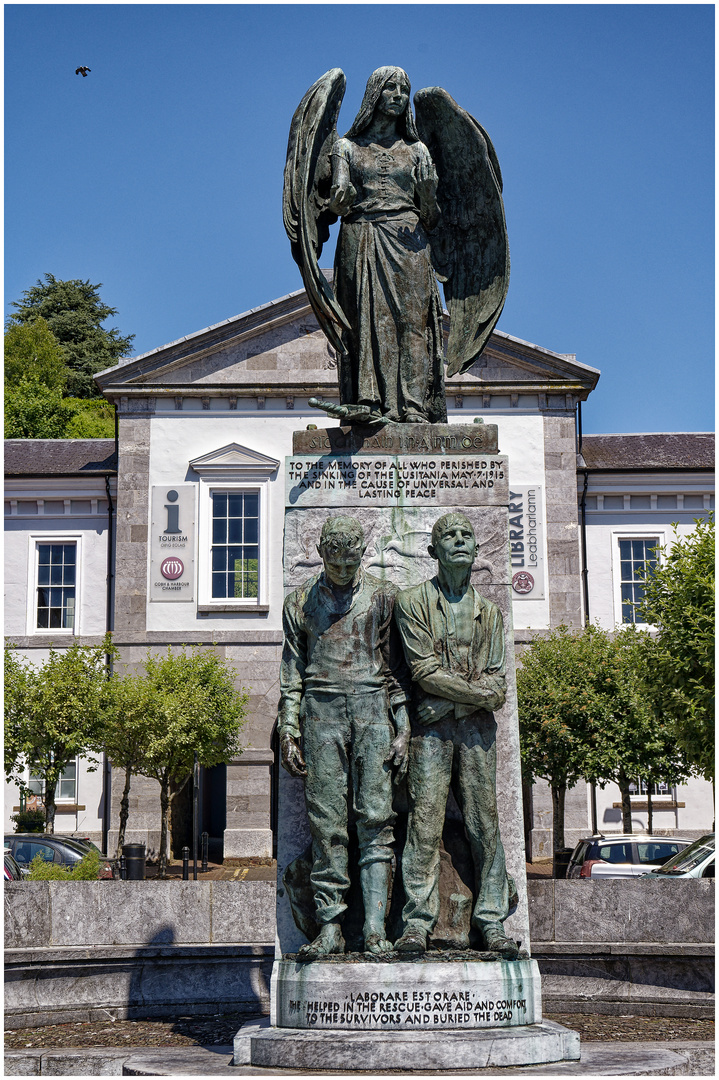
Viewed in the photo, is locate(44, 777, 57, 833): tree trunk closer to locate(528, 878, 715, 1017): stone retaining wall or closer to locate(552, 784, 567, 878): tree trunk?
locate(552, 784, 567, 878): tree trunk

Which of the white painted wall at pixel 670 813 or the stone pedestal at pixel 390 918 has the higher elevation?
the stone pedestal at pixel 390 918

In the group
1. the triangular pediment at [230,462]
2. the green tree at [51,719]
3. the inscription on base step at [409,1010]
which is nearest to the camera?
the inscription on base step at [409,1010]

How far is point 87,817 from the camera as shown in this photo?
111 feet

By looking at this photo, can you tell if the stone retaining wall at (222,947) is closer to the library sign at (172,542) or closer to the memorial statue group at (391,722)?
the memorial statue group at (391,722)

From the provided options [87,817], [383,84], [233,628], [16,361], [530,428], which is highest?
[16,361]

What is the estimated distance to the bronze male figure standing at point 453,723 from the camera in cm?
796

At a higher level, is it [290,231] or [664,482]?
[664,482]

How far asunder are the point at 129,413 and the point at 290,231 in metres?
26.4

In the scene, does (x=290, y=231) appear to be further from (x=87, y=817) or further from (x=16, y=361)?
(x=16, y=361)

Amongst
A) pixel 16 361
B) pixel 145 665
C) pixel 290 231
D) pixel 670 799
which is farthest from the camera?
pixel 16 361

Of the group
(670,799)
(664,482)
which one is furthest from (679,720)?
(664,482)

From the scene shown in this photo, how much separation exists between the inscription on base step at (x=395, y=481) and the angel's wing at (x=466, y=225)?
110cm

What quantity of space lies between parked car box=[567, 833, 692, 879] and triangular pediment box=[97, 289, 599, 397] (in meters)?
14.7

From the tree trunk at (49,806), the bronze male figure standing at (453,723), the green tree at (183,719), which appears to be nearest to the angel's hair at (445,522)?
the bronze male figure standing at (453,723)
